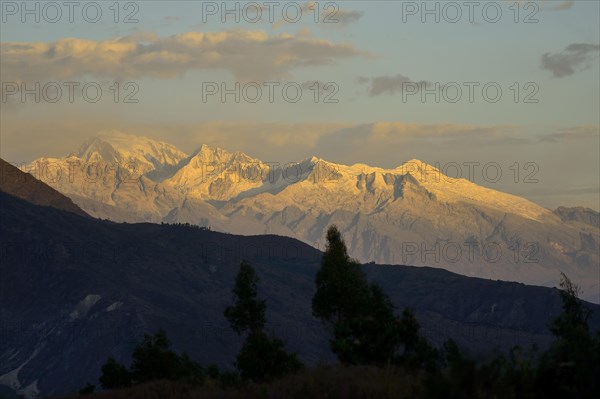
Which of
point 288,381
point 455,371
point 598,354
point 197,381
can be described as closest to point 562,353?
point 598,354

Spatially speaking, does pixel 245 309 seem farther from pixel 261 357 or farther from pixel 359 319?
pixel 359 319

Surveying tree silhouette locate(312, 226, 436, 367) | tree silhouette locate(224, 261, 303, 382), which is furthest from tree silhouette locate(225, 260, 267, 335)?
tree silhouette locate(312, 226, 436, 367)

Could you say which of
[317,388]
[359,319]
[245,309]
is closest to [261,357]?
[245,309]

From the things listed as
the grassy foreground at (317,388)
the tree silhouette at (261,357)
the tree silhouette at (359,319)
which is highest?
the tree silhouette at (359,319)

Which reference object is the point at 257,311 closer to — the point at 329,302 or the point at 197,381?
the point at 329,302

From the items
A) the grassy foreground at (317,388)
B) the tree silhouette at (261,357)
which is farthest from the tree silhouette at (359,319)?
the tree silhouette at (261,357)

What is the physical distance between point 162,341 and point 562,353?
6054cm

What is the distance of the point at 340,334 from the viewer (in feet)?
157

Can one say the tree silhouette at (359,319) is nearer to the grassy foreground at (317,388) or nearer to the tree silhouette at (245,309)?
the grassy foreground at (317,388)

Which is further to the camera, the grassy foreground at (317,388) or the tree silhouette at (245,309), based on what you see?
the tree silhouette at (245,309)

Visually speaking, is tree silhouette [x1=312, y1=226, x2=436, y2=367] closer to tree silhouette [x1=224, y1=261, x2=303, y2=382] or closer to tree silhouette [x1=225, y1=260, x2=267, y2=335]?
tree silhouette [x1=224, y1=261, x2=303, y2=382]

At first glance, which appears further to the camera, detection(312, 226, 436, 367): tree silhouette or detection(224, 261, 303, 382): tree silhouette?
detection(224, 261, 303, 382): tree silhouette

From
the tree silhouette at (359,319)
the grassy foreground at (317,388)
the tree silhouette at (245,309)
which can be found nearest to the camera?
the grassy foreground at (317,388)

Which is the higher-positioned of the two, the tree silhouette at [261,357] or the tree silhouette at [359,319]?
the tree silhouette at [359,319]
